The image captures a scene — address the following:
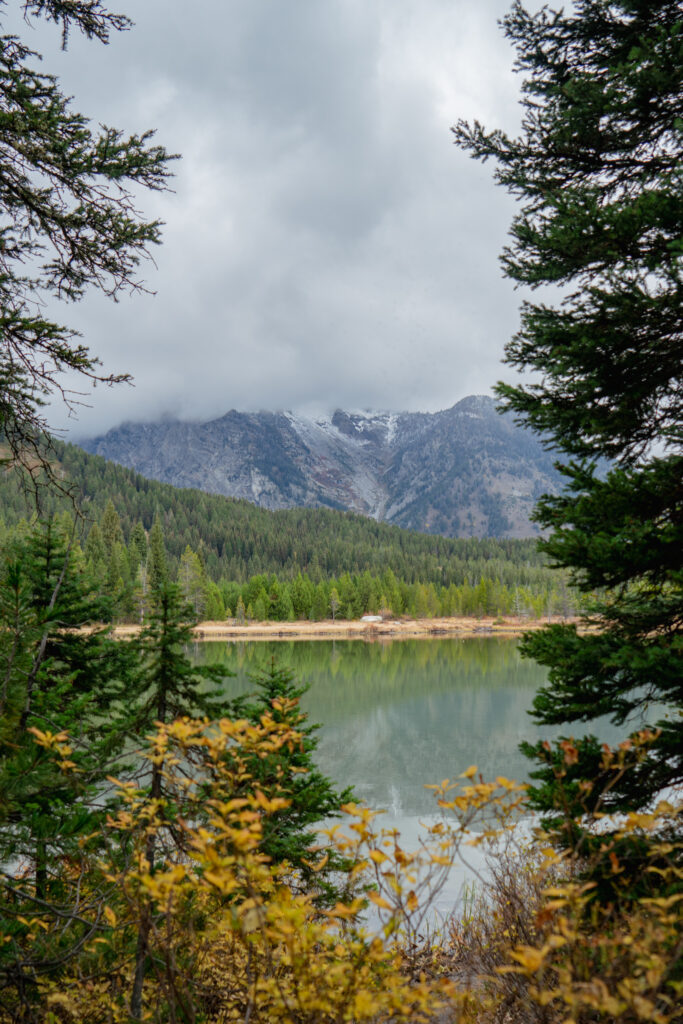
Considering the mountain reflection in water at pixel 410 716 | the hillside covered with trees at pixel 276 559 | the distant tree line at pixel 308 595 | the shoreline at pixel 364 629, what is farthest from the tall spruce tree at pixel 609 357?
the shoreline at pixel 364 629

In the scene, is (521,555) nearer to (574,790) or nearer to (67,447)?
(67,447)

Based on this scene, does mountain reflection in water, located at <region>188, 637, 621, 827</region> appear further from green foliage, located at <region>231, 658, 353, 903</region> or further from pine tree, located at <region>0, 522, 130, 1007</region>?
pine tree, located at <region>0, 522, 130, 1007</region>

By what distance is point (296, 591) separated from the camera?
346ft

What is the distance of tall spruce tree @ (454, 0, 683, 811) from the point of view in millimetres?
4363

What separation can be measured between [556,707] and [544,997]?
134 inches

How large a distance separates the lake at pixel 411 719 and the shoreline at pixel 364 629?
24178 mm

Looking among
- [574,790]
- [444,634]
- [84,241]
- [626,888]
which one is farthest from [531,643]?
[444,634]

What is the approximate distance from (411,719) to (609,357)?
28190mm

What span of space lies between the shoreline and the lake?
24.2 m

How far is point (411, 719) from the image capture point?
98.9ft

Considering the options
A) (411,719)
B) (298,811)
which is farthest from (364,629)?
(298,811)

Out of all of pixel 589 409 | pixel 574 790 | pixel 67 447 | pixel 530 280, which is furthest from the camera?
pixel 67 447

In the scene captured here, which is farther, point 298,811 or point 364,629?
point 364,629

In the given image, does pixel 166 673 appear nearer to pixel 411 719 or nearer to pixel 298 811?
pixel 298 811
